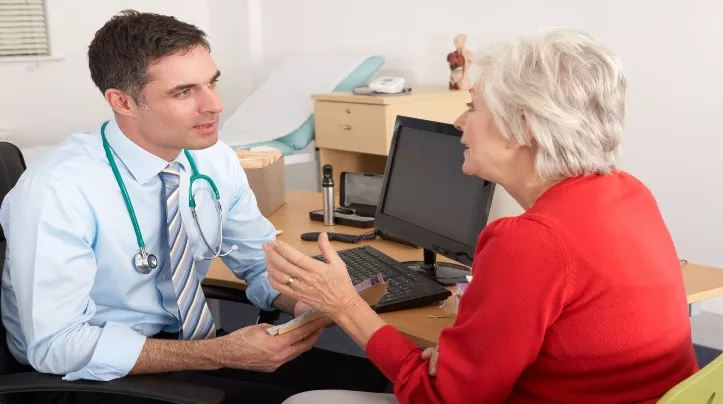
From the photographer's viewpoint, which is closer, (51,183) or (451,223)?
(51,183)

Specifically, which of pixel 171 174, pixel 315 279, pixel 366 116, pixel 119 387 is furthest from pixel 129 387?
pixel 366 116

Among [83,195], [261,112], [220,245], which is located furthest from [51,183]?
[261,112]

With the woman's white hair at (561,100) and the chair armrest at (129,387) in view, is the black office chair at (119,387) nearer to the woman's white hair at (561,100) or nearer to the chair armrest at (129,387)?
the chair armrest at (129,387)

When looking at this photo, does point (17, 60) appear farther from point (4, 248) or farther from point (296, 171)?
point (4, 248)

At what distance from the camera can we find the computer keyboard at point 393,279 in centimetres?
199

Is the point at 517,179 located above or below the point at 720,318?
above

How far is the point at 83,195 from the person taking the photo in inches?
71.9

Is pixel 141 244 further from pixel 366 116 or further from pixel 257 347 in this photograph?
pixel 366 116

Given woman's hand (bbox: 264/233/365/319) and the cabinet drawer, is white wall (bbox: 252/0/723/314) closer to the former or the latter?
the cabinet drawer

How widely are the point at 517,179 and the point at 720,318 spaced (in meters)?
2.58

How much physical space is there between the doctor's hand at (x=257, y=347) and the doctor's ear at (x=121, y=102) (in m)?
0.55

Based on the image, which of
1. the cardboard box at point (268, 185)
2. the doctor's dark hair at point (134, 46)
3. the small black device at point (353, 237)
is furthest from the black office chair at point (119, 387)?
the cardboard box at point (268, 185)

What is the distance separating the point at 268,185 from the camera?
9.74ft

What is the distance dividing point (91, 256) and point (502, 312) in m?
0.91
